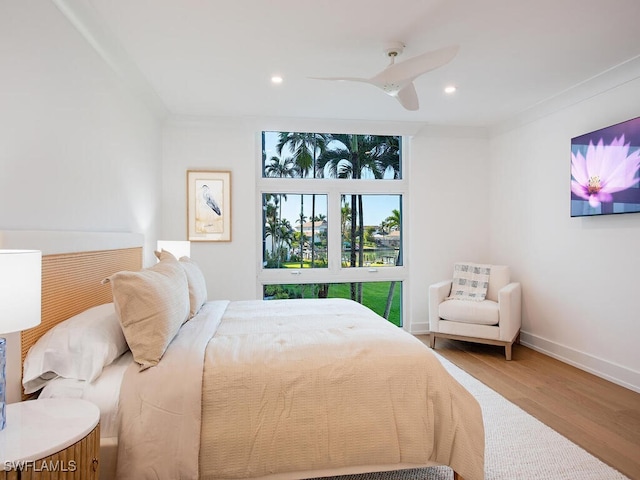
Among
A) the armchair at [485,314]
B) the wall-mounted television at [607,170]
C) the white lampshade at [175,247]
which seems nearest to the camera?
the wall-mounted television at [607,170]

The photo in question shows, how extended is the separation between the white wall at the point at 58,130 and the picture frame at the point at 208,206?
105cm

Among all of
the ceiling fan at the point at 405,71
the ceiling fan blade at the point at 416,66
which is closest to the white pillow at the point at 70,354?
the ceiling fan at the point at 405,71

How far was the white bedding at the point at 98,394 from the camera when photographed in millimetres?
1522

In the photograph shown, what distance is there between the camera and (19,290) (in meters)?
1.21

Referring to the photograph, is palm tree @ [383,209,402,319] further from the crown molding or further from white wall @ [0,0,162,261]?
white wall @ [0,0,162,261]

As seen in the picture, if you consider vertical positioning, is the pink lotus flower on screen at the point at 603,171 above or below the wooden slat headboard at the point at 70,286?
above

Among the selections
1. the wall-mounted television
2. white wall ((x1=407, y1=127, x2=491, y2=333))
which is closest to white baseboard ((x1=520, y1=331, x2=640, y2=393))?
white wall ((x1=407, y1=127, x2=491, y2=333))

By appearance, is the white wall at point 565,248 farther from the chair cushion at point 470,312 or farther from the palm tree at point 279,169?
the palm tree at point 279,169

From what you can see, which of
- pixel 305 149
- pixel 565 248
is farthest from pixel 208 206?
pixel 565 248

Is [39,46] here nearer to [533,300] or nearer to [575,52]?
[575,52]

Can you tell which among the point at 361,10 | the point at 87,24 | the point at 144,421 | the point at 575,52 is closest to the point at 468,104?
the point at 575,52

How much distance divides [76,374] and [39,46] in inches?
61.8

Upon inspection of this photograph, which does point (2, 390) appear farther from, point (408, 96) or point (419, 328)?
point (419, 328)

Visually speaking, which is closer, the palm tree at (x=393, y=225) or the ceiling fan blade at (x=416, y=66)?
the ceiling fan blade at (x=416, y=66)
